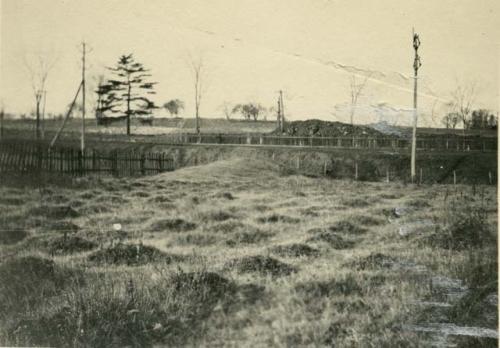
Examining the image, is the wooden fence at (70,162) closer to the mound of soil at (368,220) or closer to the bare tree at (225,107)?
the bare tree at (225,107)

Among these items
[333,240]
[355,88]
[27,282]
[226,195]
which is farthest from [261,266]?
[27,282]

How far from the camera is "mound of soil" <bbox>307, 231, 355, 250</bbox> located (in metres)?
4.99

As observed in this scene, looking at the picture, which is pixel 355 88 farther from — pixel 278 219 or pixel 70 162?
pixel 70 162

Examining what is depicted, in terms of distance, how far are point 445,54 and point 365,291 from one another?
275 centimetres

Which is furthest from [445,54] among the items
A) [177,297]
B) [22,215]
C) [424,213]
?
[22,215]

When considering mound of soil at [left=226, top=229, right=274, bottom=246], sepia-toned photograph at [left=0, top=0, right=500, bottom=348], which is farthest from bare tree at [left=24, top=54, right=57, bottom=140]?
mound of soil at [left=226, top=229, right=274, bottom=246]

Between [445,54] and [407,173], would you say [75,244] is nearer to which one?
[445,54]

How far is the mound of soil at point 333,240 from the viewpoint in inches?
197

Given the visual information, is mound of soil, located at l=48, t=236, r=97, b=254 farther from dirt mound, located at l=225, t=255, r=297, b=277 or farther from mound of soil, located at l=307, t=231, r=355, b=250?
mound of soil, located at l=307, t=231, r=355, b=250

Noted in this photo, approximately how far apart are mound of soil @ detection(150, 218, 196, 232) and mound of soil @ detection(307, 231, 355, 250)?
1.61 m

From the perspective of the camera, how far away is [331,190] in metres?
6.54

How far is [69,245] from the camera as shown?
5.12m

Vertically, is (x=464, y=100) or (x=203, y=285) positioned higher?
(x=464, y=100)

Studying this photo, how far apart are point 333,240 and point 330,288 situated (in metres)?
0.87
